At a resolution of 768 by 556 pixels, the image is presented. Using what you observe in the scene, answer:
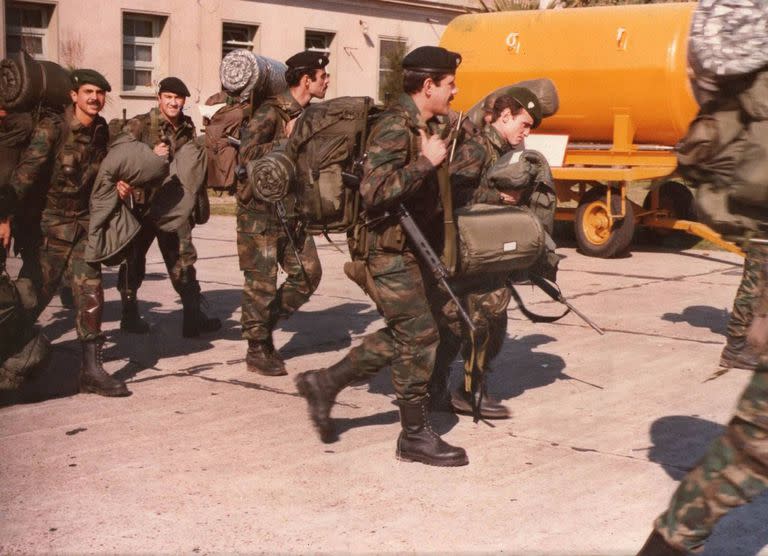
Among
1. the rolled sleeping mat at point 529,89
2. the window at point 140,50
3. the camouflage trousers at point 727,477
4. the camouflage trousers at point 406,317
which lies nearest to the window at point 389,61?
the window at point 140,50

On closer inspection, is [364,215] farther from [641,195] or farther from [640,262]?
[641,195]

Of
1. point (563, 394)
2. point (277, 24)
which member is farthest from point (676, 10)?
point (277, 24)

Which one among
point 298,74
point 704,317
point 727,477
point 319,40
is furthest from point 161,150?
point 319,40

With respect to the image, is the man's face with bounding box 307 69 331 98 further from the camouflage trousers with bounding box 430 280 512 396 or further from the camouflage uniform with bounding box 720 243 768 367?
the camouflage uniform with bounding box 720 243 768 367

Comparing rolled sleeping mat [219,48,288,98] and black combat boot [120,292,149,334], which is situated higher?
rolled sleeping mat [219,48,288,98]

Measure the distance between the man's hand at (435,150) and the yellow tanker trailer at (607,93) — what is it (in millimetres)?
7726

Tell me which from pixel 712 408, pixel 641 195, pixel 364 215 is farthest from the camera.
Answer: pixel 641 195

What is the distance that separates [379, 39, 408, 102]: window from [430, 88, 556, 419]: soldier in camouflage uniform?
2163 centimetres

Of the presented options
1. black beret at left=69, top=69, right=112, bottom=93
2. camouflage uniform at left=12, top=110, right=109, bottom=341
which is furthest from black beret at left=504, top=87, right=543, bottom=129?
camouflage uniform at left=12, top=110, right=109, bottom=341

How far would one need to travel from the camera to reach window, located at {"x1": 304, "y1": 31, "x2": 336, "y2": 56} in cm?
2734

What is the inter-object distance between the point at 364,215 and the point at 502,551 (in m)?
1.69

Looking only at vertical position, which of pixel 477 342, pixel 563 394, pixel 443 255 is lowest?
pixel 563 394

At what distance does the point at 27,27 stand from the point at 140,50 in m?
2.61

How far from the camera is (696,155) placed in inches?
148
